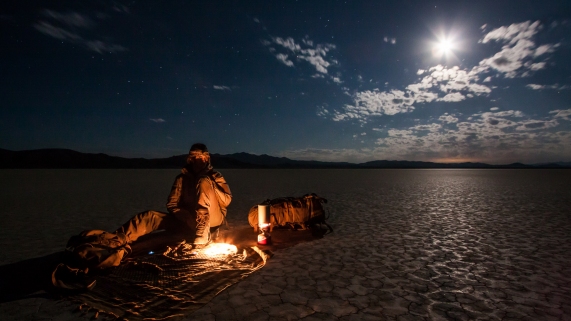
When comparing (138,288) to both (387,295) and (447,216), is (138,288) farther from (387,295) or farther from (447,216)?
(447,216)

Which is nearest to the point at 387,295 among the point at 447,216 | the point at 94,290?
the point at 94,290

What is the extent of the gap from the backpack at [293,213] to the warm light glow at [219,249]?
4.19 feet

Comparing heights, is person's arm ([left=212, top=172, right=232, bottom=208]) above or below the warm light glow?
above

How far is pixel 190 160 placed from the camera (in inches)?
192

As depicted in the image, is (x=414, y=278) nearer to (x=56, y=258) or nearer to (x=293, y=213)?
(x=293, y=213)

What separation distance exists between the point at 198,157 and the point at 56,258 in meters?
2.44

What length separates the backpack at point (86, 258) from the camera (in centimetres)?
318

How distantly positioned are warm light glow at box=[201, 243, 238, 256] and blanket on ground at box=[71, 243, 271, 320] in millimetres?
14

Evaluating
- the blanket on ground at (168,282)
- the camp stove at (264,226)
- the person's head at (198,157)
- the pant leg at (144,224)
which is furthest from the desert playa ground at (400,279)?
the person's head at (198,157)

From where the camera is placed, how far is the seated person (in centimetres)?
439

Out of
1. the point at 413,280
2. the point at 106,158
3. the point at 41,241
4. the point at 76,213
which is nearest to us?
the point at 413,280

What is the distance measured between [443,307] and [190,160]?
395 cm

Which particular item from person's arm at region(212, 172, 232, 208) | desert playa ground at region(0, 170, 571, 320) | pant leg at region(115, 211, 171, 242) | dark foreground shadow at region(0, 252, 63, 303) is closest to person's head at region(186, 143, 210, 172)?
person's arm at region(212, 172, 232, 208)

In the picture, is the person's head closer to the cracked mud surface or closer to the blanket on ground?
the blanket on ground
